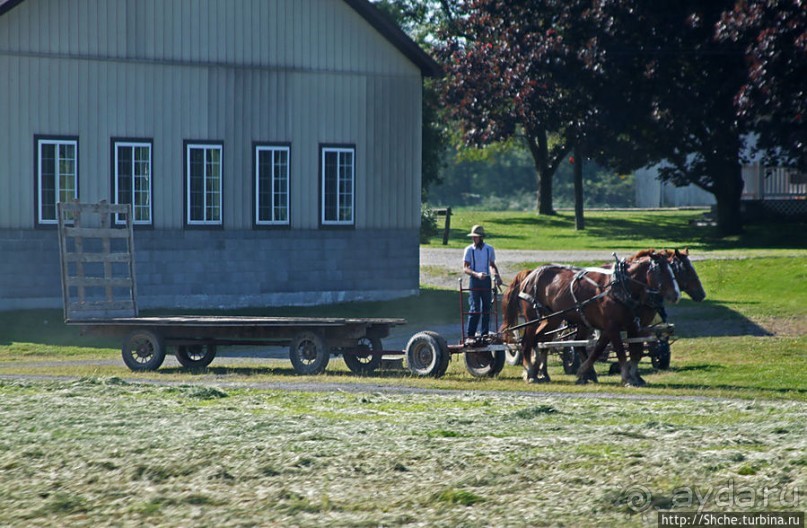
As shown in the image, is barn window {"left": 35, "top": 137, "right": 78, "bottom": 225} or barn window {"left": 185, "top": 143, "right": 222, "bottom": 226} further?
barn window {"left": 185, "top": 143, "right": 222, "bottom": 226}

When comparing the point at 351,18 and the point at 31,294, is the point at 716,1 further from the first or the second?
the point at 31,294

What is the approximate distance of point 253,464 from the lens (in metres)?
11.6

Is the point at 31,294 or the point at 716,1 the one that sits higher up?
the point at 716,1

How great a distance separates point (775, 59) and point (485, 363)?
525 inches

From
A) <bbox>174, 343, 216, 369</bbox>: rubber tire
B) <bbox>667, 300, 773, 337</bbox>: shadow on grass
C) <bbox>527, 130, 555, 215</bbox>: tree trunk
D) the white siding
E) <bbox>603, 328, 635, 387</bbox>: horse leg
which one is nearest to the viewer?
<bbox>603, 328, 635, 387</bbox>: horse leg

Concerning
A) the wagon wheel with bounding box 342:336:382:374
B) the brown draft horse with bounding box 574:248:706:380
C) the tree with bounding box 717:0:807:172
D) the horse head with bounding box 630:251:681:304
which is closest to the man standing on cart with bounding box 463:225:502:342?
the wagon wheel with bounding box 342:336:382:374

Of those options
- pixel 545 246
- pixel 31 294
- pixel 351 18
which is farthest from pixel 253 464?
pixel 545 246

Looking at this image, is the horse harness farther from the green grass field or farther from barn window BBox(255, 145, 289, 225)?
barn window BBox(255, 145, 289, 225)

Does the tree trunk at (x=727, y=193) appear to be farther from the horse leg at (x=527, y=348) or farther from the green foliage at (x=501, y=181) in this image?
the green foliage at (x=501, y=181)

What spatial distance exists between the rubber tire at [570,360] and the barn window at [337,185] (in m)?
12.0

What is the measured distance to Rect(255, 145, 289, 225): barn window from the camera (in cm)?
3177

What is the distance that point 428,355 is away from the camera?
811 inches

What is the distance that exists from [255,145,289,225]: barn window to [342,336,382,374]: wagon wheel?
1048 cm

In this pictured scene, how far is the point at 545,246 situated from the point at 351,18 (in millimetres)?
17360
